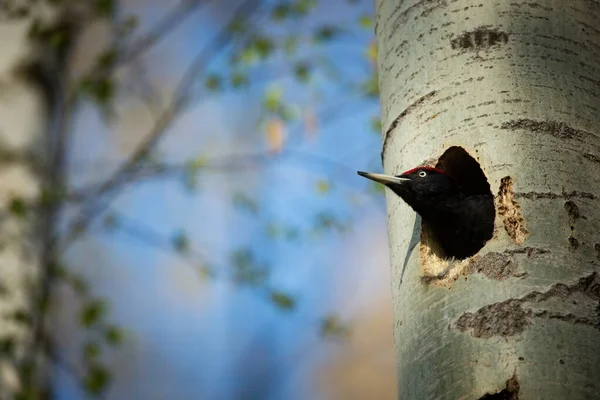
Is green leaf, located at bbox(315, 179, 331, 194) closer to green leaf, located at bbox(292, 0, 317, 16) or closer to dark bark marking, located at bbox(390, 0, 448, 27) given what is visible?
green leaf, located at bbox(292, 0, 317, 16)

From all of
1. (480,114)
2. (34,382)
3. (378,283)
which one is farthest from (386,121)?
(378,283)

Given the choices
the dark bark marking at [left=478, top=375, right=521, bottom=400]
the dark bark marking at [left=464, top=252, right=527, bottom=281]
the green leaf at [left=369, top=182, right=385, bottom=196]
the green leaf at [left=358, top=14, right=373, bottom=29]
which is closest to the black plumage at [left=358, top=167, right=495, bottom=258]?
the dark bark marking at [left=464, top=252, right=527, bottom=281]

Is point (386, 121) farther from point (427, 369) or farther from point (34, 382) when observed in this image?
point (34, 382)

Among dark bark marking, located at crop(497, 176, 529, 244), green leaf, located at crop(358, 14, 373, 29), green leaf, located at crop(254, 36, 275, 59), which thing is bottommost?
dark bark marking, located at crop(497, 176, 529, 244)

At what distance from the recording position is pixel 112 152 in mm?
14797

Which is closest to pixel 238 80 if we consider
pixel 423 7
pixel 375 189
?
pixel 375 189

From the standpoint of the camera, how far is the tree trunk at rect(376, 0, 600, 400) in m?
2.53

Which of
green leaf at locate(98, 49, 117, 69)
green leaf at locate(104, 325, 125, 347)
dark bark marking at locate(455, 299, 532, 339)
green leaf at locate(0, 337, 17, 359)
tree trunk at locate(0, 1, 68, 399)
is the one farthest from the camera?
green leaf at locate(104, 325, 125, 347)

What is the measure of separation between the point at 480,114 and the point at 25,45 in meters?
4.84

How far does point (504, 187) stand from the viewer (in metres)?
2.89

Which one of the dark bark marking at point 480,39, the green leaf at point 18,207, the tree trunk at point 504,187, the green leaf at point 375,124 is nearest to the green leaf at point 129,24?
the green leaf at point 18,207

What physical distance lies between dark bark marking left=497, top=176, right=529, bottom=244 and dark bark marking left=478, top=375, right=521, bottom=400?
0.47 metres

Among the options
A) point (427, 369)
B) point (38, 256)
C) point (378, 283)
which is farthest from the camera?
point (378, 283)

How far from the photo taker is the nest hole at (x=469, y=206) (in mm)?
3182
